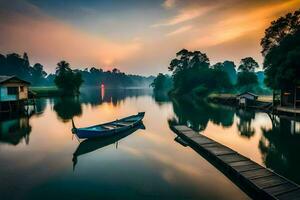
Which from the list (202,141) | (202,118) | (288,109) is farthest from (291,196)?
(288,109)

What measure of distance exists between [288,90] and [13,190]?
4386cm

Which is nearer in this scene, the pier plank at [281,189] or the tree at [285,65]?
the pier plank at [281,189]

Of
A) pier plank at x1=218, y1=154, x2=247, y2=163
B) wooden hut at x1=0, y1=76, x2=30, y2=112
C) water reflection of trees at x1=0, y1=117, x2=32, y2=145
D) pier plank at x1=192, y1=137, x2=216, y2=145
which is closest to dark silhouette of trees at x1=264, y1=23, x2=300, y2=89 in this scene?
pier plank at x1=192, y1=137, x2=216, y2=145

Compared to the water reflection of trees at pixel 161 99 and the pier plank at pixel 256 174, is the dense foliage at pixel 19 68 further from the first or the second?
the pier plank at pixel 256 174

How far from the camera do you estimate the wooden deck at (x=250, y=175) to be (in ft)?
37.8

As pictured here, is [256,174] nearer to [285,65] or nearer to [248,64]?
[285,65]

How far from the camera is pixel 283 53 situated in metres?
38.8

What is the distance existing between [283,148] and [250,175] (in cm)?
1030

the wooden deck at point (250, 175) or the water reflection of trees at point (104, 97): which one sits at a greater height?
the water reflection of trees at point (104, 97)

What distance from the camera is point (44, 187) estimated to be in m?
13.7

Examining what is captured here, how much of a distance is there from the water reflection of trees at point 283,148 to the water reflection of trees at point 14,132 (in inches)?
1004

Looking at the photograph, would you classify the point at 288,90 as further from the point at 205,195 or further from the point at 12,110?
the point at 12,110

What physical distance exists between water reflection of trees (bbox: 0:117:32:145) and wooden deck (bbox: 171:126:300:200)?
20.7 meters

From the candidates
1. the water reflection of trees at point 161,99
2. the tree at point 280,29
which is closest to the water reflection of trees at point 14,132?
the water reflection of trees at point 161,99
